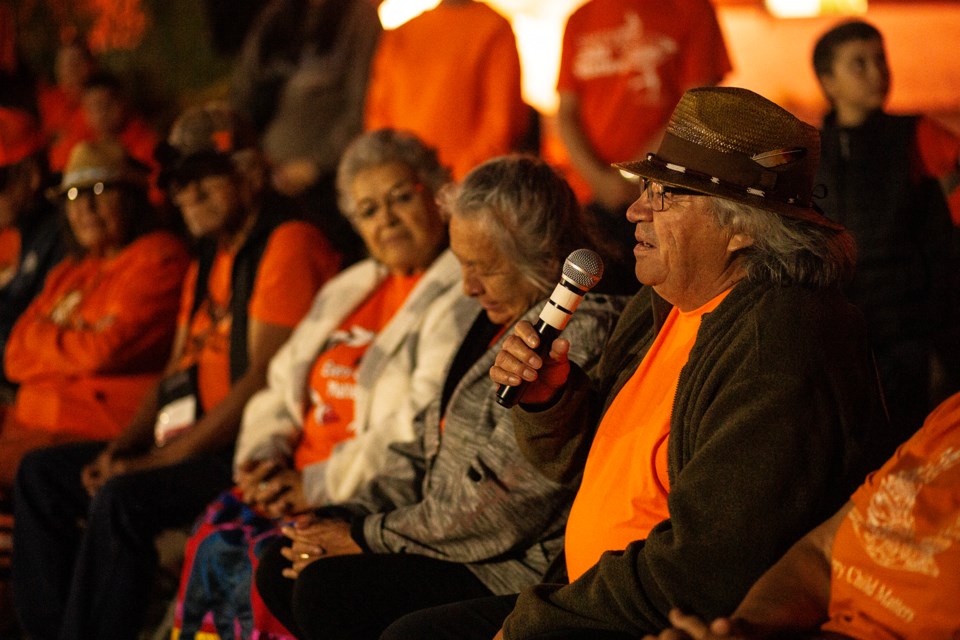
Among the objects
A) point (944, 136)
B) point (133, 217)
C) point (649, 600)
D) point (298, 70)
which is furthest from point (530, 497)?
point (298, 70)

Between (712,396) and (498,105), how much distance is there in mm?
3450

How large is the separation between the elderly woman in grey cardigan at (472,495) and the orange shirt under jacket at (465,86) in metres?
2.05

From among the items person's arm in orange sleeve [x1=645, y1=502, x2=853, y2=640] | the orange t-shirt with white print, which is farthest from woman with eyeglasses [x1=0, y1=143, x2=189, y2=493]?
person's arm in orange sleeve [x1=645, y1=502, x2=853, y2=640]

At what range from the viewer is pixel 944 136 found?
3.96 metres

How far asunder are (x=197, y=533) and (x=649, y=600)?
84.8 inches

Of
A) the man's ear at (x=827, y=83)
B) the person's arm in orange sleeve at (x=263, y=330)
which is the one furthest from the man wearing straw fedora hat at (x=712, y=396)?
the person's arm in orange sleeve at (x=263, y=330)

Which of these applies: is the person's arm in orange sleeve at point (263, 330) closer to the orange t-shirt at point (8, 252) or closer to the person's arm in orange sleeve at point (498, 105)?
the person's arm in orange sleeve at point (498, 105)

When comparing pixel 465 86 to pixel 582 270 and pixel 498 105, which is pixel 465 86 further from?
pixel 582 270

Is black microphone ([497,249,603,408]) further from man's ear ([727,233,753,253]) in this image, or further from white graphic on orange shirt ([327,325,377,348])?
white graphic on orange shirt ([327,325,377,348])

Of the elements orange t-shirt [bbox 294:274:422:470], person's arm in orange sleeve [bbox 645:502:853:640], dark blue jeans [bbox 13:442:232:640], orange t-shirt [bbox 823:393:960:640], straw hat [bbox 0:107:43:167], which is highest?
orange t-shirt [bbox 823:393:960:640]

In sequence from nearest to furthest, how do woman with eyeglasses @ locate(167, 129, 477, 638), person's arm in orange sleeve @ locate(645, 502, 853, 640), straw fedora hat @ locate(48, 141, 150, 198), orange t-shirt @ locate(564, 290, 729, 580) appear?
1. person's arm in orange sleeve @ locate(645, 502, 853, 640)
2. orange t-shirt @ locate(564, 290, 729, 580)
3. woman with eyeglasses @ locate(167, 129, 477, 638)
4. straw fedora hat @ locate(48, 141, 150, 198)

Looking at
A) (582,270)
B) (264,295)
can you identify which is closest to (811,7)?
(264,295)

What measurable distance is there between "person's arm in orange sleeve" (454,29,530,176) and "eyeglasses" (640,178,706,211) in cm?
293

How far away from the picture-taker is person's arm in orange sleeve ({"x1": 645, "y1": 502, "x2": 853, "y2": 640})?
6.93 feet
